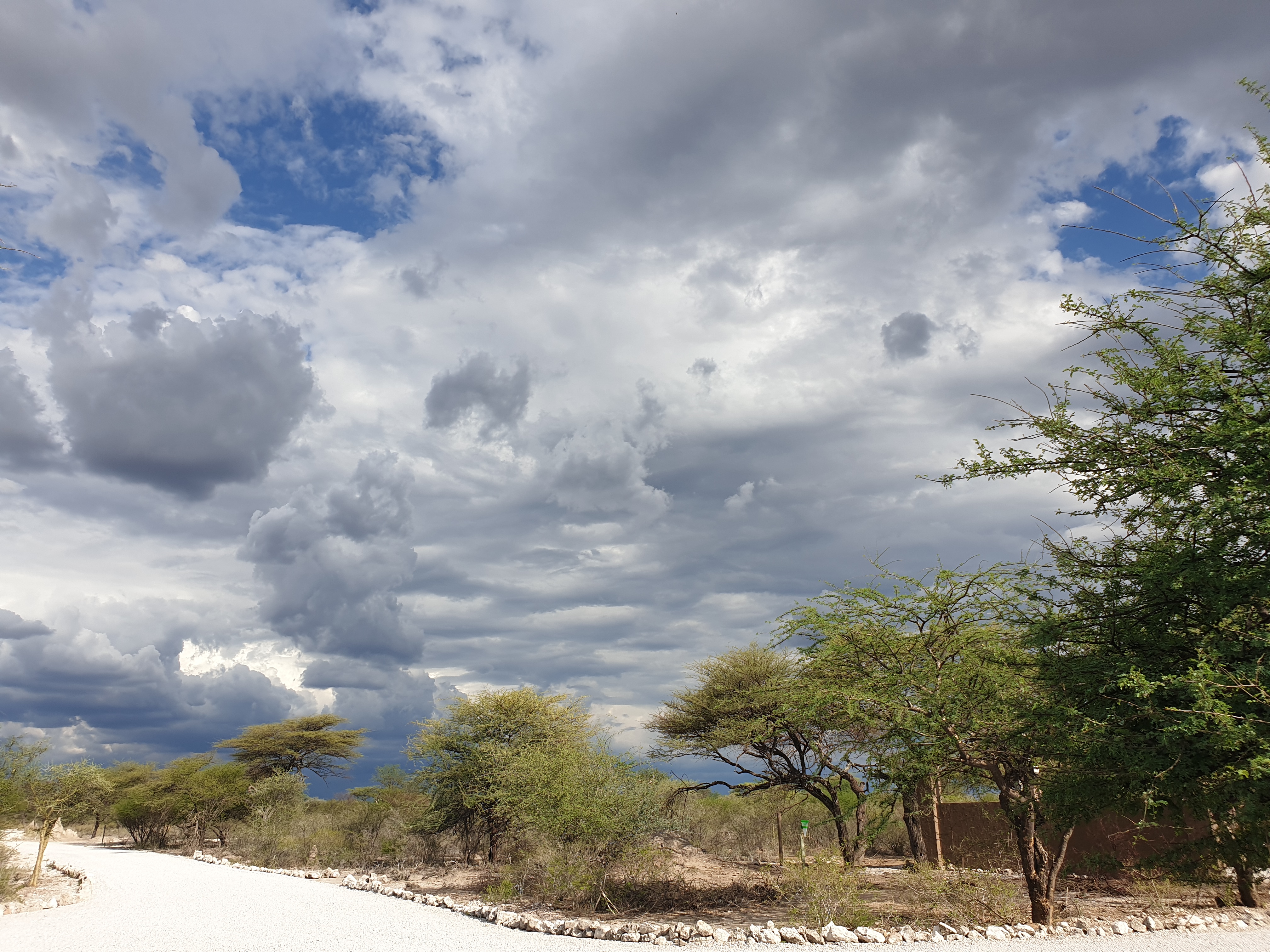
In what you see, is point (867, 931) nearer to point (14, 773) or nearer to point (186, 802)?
point (14, 773)

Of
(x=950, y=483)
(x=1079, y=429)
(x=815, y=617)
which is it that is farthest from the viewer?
(x=815, y=617)

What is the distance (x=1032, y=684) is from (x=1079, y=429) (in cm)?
351

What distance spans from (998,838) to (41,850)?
83.0 ft

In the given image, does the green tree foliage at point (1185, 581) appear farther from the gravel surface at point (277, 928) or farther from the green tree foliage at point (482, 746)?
the green tree foliage at point (482, 746)

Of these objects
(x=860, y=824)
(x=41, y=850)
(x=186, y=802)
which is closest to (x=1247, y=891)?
(x=860, y=824)

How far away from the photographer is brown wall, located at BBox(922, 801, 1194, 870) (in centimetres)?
1484

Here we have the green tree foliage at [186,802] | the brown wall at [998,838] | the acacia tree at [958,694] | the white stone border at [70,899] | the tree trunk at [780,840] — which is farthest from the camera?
the green tree foliage at [186,802]

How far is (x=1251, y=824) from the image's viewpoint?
5984 millimetres

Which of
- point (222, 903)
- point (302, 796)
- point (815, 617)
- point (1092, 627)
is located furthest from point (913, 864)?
point (302, 796)

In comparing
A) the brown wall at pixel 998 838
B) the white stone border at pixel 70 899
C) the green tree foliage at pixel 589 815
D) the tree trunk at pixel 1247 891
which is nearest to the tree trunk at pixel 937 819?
the brown wall at pixel 998 838

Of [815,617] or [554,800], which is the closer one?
[815,617]

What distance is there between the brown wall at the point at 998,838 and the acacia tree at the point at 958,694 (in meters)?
1.09

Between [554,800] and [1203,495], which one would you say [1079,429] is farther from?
[554,800]

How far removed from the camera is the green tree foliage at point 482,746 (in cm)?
2267
